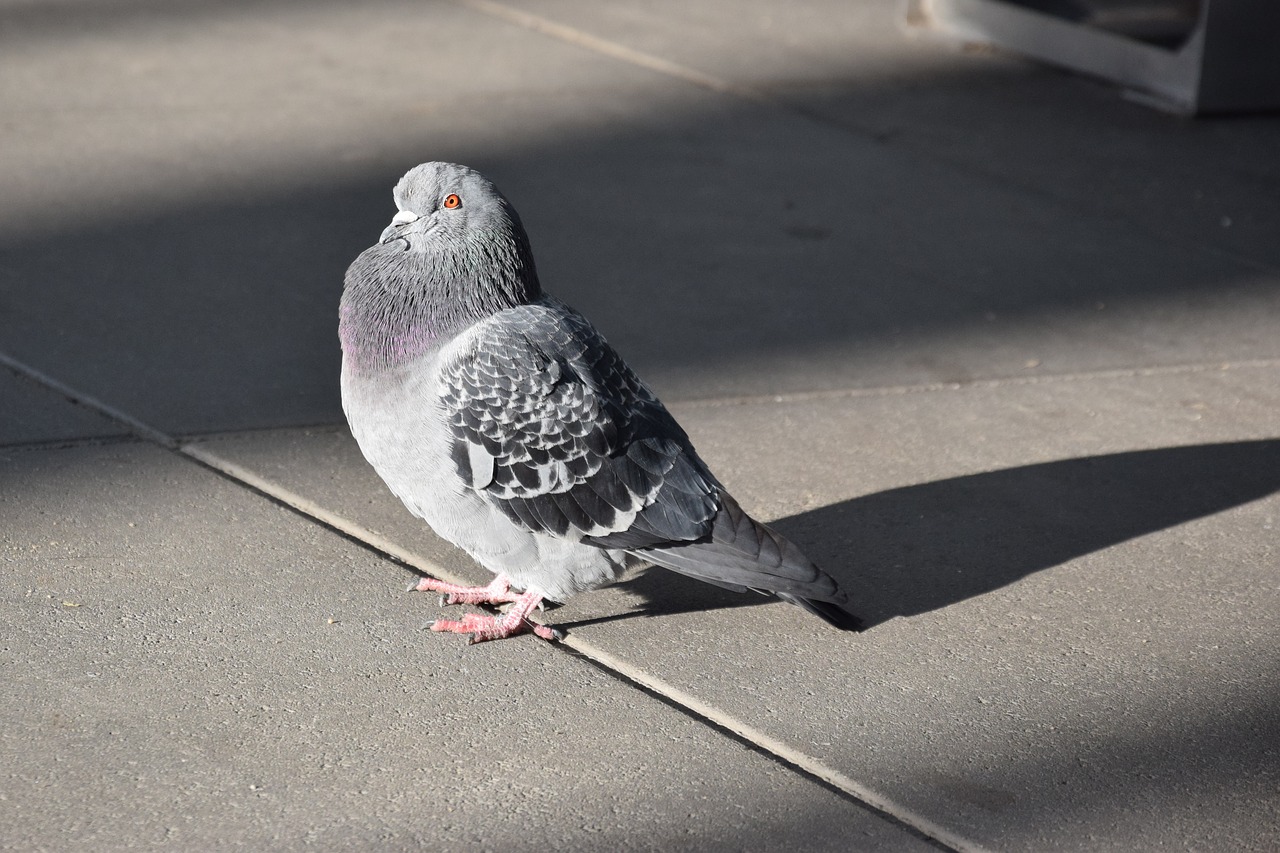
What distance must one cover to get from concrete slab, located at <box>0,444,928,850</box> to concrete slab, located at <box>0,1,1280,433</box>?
80 centimetres

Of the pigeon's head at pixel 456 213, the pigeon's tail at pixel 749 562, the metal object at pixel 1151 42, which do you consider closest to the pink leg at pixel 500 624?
the pigeon's tail at pixel 749 562

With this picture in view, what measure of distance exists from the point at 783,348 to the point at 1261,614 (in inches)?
76.8

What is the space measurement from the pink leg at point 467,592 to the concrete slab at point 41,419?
3.98 feet

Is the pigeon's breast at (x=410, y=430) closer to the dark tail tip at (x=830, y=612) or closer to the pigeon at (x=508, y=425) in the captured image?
the pigeon at (x=508, y=425)

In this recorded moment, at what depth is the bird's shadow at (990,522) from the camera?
382 cm

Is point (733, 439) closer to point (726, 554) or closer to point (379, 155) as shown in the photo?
point (726, 554)

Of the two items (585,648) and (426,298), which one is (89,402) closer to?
(426,298)

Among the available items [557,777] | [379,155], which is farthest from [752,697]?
[379,155]

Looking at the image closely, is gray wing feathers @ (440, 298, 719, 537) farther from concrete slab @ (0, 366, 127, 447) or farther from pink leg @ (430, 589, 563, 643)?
concrete slab @ (0, 366, 127, 447)

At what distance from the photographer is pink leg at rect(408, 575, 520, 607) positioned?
3.64m

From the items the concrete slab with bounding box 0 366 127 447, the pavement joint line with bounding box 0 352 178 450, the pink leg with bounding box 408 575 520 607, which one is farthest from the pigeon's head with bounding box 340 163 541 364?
the concrete slab with bounding box 0 366 127 447

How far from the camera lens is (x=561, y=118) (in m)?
7.36

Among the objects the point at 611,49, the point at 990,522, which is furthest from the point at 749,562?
the point at 611,49

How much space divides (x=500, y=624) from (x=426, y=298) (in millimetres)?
776
